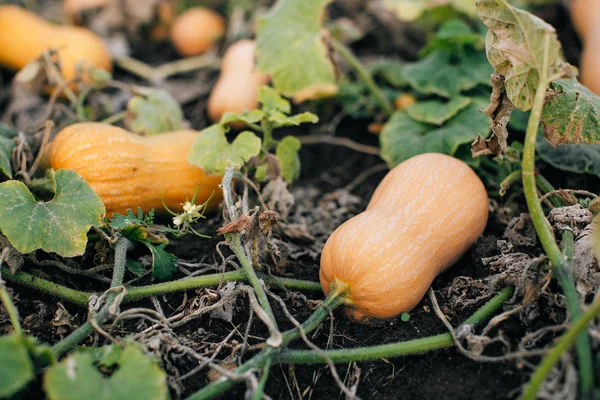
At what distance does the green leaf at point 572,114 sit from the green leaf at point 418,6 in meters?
0.94

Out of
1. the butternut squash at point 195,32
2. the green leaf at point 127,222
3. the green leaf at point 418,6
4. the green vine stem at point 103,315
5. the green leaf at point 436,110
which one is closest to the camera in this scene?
the green vine stem at point 103,315

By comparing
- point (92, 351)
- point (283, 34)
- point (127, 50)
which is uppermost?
point (283, 34)

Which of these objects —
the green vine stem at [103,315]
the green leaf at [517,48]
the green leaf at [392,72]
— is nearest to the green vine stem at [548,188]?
the green leaf at [517,48]

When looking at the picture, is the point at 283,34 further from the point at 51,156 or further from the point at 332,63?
the point at 51,156

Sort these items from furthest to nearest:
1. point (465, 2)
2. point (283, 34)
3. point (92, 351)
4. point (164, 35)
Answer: point (164, 35) → point (465, 2) → point (283, 34) → point (92, 351)

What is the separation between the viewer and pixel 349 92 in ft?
8.31

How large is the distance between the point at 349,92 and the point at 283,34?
0.45m

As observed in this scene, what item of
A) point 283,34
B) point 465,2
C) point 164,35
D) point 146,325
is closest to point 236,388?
point 146,325

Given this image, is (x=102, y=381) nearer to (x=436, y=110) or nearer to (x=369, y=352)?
(x=369, y=352)

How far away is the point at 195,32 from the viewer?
3039 mm

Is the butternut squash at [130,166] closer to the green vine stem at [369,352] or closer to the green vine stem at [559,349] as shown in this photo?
the green vine stem at [369,352]

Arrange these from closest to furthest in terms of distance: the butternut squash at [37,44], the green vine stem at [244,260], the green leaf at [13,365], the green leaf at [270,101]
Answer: the green leaf at [13,365] < the green vine stem at [244,260] < the green leaf at [270,101] < the butternut squash at [37,44]

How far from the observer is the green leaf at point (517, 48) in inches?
56.3

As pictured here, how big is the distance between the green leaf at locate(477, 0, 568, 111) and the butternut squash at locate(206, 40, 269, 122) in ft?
3.65
